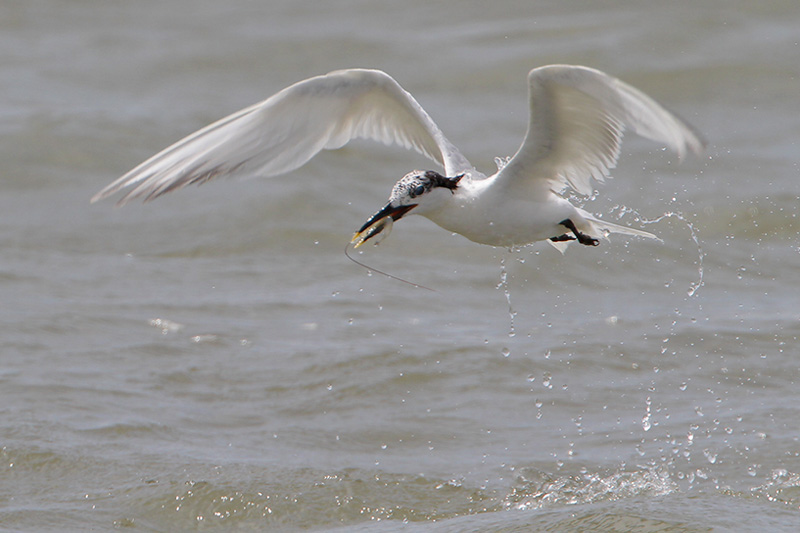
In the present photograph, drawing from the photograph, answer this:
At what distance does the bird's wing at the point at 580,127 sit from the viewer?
4652 millimetres

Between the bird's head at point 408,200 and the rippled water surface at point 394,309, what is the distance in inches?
53.8

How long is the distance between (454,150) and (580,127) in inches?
36.1

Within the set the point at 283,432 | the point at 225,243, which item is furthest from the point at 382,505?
the point at 225,243

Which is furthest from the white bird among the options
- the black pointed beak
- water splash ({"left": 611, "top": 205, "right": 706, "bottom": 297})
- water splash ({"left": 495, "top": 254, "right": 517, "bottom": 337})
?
water splash ({"left": 611, "top": 205, "right": 706, "bottom": 297})

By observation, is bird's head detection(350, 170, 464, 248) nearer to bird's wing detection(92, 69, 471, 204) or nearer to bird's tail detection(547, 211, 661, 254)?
bird's wing detection(92, 69, 471, 204)

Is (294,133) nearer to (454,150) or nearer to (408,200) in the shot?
(408,200)

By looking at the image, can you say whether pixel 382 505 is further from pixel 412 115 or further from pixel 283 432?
pixel 412 115

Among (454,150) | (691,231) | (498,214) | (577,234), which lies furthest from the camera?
(691,231)

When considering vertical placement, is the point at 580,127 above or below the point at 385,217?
above

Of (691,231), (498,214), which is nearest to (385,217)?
(498,214)

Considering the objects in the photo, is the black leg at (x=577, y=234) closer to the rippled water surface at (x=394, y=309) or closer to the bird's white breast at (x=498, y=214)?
the bird's white breast at (x=498, y=214)

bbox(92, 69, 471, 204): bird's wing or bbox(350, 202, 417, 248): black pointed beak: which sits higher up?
bbox(92, 69, 471, 204): bird's wing

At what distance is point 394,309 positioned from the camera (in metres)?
8.77

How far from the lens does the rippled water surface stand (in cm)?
592
